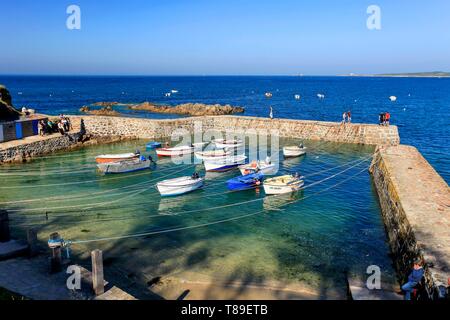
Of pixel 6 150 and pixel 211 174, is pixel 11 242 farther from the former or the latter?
pixel 6 150

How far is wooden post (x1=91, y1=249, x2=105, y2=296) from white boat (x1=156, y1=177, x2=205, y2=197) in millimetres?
12036

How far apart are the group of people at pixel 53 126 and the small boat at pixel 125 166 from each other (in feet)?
40.2

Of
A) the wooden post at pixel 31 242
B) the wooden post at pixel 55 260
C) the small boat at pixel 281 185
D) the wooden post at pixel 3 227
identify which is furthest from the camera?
the small boat at pixel 281 185

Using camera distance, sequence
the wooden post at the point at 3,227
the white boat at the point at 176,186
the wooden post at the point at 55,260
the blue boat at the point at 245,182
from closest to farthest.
Result: the wooden post at the point at 55,260 → the wooden post at the point at 3,227 → the white boat at the point at 176,186 → the blue boat at the point at 245,182

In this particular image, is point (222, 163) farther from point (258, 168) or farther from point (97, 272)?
point (97, 272)

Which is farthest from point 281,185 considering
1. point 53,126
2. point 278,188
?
point 53,126

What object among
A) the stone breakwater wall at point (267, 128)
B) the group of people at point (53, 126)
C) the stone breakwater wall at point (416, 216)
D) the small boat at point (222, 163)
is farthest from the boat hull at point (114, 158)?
the stone breakwater wall at point (416, 216)

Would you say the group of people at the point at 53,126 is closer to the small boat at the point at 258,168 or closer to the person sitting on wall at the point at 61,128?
the person sitting on wall at the point at 61,128

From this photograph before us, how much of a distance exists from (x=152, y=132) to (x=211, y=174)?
1574 cm

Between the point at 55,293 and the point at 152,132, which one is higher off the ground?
the point at 152,132

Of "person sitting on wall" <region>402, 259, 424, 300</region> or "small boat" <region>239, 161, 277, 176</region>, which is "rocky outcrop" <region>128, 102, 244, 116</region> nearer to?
Result: "small boat" <region>239, 161, 277, 176</region>

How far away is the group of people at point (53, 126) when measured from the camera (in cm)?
3672

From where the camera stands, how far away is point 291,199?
23.8 meters
